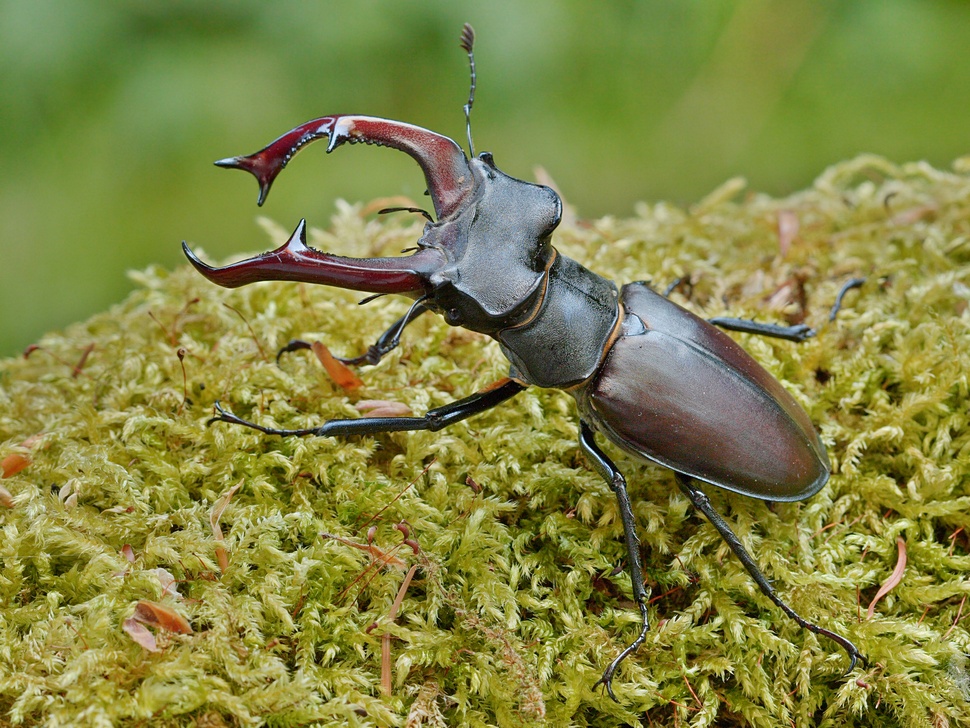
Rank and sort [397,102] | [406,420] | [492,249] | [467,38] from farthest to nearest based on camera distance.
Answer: [397,102], [467,38], [406,420], [492,249]

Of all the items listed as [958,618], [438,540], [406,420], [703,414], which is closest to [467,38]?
[406,420]

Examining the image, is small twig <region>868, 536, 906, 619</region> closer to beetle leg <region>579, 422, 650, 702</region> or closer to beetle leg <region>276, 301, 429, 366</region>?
Answer: beetle leg <region>579, 422, 650, 702</region>

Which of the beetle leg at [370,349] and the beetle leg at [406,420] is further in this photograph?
the beetle leg at [370,349]

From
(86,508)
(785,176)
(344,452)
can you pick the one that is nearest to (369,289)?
(344,452)

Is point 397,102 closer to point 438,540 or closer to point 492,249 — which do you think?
point 492,249

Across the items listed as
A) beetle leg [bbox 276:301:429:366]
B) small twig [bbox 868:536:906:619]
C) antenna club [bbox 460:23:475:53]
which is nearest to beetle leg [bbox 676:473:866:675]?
small twig [bbox 868:536:906:619]

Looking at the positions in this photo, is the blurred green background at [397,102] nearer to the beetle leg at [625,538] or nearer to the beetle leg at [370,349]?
the beetle leg at [370,349]

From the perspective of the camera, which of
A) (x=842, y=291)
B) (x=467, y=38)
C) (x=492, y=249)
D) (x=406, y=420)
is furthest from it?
(x=842, y=291)

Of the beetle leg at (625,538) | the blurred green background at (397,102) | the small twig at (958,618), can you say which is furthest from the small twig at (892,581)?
the blurred green background at (397,102)
